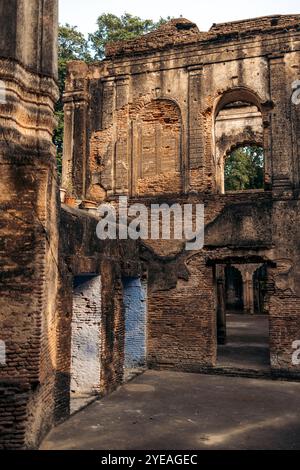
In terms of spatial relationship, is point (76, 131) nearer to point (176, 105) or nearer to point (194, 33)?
point (176, 105)

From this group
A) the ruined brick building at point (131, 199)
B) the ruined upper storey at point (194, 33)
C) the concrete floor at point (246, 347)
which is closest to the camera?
the ruined brick building at point (131, 199)

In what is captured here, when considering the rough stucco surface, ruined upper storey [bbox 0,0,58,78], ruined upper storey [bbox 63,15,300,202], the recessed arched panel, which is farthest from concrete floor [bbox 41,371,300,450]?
ruined upper storey [bbox 0,0,58,78]

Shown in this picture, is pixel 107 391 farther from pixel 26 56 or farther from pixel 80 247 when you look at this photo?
pixel 26 56

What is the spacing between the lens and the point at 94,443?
5.76 metres

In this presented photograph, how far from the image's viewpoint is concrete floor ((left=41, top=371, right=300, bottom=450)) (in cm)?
586

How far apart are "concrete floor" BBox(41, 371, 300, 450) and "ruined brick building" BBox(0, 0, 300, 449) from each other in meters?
0.47

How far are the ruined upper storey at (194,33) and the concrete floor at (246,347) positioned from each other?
25.2ft

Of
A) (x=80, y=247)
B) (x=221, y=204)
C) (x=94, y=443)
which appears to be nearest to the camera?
(x=94, y=443)

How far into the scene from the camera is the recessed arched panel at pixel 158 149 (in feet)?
36.8

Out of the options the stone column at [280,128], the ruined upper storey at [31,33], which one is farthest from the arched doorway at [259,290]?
the ruined upper storey at [31,33]

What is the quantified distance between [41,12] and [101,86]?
18.9ft

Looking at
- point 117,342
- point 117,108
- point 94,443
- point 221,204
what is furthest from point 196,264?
point 94,443

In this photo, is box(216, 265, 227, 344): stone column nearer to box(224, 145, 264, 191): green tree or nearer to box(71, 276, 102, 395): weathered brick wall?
box(71, 276, 102, 395): weathered brick wall

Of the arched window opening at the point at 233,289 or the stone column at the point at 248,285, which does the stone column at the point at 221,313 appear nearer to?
the stone column at the point at 248,285
